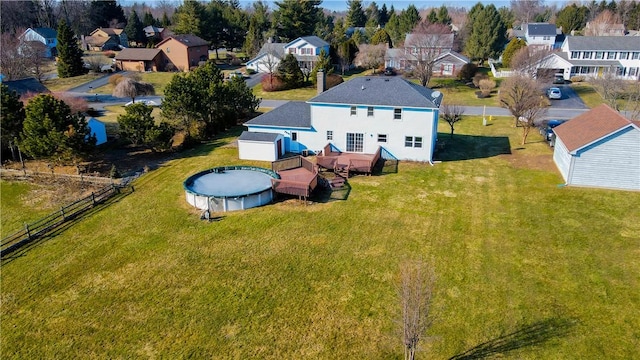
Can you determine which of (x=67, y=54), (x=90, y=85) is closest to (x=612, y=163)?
(x=90, y=85)

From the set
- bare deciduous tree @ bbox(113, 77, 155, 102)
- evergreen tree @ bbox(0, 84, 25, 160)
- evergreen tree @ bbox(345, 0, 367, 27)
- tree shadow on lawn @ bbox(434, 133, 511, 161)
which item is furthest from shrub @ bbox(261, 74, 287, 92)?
evergreen tree @ bbox(345, 0, 367, 27)

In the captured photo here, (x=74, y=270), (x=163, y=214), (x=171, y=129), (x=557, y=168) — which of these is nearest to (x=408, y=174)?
(x=557, y=168)

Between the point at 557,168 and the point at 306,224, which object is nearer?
the point at 306,224

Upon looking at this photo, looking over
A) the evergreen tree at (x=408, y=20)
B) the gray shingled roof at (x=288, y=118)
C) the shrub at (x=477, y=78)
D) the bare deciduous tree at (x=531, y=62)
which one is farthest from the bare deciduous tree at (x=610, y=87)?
the evergreen tree at (x=408, y=20)

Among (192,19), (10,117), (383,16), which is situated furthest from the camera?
(383,16)

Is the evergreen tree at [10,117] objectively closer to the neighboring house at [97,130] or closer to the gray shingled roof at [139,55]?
the neighboring house at [97,130]

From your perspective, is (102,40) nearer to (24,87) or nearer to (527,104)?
(24,87)

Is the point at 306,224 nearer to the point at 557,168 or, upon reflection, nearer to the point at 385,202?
the point at 385,202
